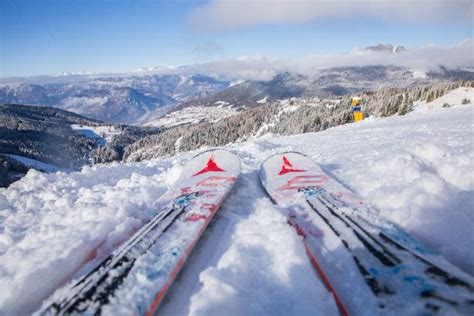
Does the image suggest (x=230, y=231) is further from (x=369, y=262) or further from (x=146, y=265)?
(x=369, y=262)

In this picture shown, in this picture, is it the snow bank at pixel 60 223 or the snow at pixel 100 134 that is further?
the snow at pixel 100 134

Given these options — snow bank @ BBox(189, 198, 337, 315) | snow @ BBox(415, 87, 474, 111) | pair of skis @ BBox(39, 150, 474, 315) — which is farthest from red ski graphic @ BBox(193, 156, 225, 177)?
snow @ BBox(415, 87, 474, 111)

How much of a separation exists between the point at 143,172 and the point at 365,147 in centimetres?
757

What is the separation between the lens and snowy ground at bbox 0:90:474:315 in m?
3.09

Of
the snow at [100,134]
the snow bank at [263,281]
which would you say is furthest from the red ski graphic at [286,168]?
the snow at [100,134]

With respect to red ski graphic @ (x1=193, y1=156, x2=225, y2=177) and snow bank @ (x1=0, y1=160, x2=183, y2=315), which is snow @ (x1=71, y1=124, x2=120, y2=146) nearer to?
snow bank @ (x1=0, y1=160, x2=183, y2=315)

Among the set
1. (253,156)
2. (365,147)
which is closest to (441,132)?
(365,147)

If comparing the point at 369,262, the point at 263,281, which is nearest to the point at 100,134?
the point at 263,281

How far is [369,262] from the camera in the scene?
3348 millimetres

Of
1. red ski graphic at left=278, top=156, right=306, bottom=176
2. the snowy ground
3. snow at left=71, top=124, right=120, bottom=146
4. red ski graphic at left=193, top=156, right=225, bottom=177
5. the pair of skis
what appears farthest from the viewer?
snow at left=71, top=124, right=120, bottom=146

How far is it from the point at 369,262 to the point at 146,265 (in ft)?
8.43

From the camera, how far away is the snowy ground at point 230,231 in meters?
3.09

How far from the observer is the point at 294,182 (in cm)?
664

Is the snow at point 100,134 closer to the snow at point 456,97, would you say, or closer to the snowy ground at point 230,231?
the snow at point 456,97
